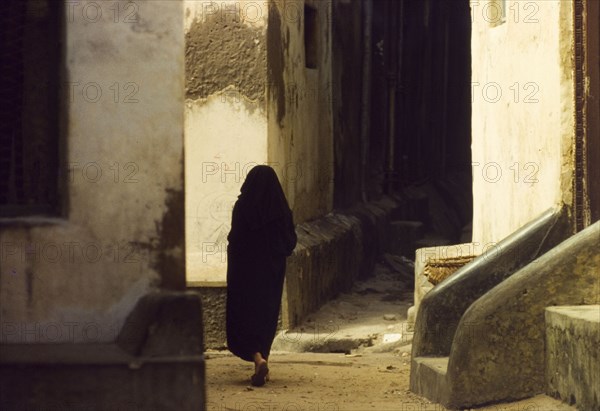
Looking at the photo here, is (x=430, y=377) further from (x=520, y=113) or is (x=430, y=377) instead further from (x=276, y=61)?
(x=276, y=61)

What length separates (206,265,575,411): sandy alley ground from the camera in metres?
7.74

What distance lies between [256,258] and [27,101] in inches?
123

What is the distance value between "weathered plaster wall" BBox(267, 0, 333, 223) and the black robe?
71.2 inches

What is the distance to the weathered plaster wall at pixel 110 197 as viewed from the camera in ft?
19.2

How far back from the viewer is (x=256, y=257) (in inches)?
352

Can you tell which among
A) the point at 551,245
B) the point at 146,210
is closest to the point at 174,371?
the point at 146,210

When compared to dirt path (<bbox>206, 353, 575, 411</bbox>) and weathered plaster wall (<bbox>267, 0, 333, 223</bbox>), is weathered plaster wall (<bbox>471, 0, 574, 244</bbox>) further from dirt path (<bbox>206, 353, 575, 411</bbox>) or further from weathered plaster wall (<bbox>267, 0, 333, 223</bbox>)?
weathered plaster wall (<bbox>267, 0, 333, 223</bbox>)

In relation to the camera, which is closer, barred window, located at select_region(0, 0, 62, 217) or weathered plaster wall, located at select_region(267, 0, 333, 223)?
barred window, located at select_region(0, 0, 62, 217)

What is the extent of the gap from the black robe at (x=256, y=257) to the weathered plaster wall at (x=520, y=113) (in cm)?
158

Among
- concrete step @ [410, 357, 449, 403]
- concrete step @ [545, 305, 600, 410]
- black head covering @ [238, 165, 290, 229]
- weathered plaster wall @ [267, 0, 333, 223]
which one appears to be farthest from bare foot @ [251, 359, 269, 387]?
weathered plaster wall @ [267, 0, 333, 223]

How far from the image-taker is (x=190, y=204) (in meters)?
10.7

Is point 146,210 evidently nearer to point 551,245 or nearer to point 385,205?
point 551,245

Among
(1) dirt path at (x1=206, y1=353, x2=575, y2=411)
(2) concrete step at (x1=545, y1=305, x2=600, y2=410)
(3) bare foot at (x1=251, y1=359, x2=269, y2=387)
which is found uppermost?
(2) concrete step at (x1=545, y1=305, x2=600, y2=410)

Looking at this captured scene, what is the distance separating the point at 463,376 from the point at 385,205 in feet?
33.2
